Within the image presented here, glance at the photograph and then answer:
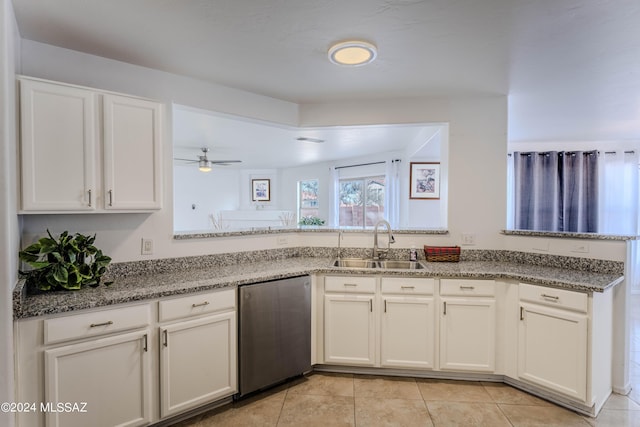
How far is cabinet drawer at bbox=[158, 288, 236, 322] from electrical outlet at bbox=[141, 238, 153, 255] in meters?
0.57

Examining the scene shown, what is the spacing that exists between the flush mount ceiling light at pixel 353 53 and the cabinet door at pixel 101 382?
79.1 inches

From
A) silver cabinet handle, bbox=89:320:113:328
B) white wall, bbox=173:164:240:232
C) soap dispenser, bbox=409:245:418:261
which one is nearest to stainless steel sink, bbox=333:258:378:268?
soap dispenser, bbox=409:245:418:261

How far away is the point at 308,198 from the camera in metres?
Result: 7.75

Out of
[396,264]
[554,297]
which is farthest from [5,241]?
[554,297]

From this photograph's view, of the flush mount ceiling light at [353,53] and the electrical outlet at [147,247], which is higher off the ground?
the flush mount ceiling light at [353,53]

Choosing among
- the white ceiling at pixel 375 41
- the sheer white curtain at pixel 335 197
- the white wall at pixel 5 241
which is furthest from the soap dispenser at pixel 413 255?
the sheer white curtain at pixel 335 197

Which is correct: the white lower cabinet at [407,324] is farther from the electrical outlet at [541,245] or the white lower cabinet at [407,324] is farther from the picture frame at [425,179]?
the picture frame at [425,179]

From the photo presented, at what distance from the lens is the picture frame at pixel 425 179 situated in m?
5.43

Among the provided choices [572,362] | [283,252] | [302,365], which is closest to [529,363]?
[572,362]

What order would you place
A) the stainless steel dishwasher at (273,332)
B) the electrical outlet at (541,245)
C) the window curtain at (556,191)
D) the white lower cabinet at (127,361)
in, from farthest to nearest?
the window curtain at (556,191)
the electrical outlet at (541,245)
the stainless steel dishwasher at (273,332)
the white lower cabinet at (127,361)

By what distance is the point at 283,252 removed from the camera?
9.82 feet

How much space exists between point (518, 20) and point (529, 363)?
2.20 meters

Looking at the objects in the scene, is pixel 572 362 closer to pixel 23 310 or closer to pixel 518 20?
pixel 518 20

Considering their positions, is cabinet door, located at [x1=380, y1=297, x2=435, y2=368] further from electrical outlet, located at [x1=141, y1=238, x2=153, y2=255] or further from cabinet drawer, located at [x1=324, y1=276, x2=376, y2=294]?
electrical outlet, located at [x1=141, y1=238, x2=153, y2=255]
